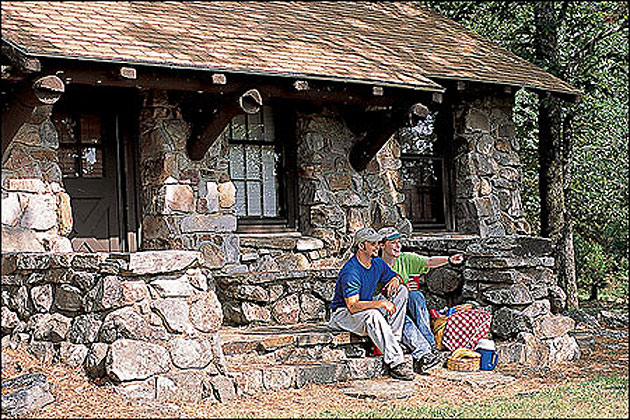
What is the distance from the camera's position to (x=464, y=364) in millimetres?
7145

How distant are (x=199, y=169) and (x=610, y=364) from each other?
4395 millimetres

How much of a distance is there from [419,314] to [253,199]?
2787mm

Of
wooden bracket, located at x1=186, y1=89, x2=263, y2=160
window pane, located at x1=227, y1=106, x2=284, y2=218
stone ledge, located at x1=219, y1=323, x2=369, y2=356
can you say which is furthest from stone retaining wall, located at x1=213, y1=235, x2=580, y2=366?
wooden bracket, located at x1=186, y1=89, x2=263, y2=160

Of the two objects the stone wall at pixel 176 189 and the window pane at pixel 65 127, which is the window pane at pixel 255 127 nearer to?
the stone wall at pixel 176 189

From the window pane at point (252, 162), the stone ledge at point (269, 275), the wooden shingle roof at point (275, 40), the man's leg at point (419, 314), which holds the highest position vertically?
the wooden shingle roof at point (275, 40)

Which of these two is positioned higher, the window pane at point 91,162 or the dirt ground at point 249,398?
the window pane at point 91,162

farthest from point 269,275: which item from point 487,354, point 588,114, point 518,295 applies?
point 588,114

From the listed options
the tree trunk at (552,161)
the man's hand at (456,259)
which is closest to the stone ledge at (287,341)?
the man's hand at (456,259)

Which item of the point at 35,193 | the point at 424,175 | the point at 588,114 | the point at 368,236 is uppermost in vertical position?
the point at 588,114

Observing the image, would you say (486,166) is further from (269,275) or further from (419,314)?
(419,314)

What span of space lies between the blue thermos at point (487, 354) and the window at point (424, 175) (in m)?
3.17

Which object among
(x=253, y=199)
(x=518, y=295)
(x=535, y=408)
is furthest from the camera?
(x=253, y=199)

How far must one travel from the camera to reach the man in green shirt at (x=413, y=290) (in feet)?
23.2

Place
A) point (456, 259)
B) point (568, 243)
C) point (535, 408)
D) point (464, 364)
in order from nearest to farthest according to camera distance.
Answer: point (535, 408), point (464, 364), point (456, 259), point (568, 243)
